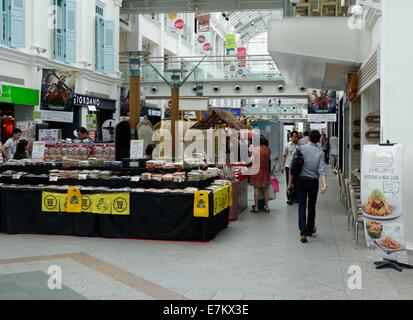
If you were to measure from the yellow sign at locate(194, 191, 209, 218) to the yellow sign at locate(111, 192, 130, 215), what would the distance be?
1.08 meters

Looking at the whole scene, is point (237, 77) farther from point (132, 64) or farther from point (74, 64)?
point (132, 64)

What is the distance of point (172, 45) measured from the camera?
128ft

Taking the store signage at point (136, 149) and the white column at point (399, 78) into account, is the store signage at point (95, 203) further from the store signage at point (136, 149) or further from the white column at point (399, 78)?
the white column at point (399, 78)

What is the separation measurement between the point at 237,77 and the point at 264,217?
17770 mm

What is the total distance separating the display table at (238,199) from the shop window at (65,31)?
38.2 feet

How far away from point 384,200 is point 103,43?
19.7m

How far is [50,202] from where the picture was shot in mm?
8578

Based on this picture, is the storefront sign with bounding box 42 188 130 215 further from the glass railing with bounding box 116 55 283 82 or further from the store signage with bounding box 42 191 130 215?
the glass railing with bounding box 116 55 283 82

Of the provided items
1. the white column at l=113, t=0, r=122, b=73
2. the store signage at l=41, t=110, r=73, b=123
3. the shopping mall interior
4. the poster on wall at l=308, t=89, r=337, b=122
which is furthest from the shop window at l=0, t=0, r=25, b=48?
the poster on wall at l=308, t=89, r=337, b=122

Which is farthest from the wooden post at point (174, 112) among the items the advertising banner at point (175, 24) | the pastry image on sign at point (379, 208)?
the advertising banner at point (175, 24)

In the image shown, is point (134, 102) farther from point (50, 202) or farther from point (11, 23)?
point (11, 23)

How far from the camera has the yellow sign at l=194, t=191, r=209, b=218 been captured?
7.87 m

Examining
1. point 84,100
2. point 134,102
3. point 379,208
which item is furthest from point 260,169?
point 84,100
